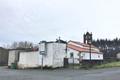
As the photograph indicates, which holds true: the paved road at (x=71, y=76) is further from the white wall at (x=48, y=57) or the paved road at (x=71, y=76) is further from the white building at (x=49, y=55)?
the white wall at (x=48, y=57)

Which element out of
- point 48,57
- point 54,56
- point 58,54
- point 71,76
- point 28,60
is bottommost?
point 71,76

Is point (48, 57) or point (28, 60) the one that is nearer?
point (48, 57)

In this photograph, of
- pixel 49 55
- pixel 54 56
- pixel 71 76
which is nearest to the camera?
pixel 71 76

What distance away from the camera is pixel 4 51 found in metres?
68.9

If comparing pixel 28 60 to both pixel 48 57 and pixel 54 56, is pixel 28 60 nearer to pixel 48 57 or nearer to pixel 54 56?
pixel 48 57

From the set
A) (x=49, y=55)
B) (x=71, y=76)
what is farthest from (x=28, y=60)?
(x=71, y=76)

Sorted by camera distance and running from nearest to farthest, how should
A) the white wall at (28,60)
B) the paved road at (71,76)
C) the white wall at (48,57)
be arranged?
the paved road at (71,76) → the white wall at (48,57) → the white wall at (28,60)

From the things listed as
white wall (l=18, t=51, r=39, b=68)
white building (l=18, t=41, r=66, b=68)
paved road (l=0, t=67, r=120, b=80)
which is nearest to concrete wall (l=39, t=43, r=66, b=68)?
white building (l=18, t=41, r=66, b=68)

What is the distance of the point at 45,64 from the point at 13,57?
40.8ft

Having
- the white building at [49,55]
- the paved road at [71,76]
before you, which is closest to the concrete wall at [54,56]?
the white building at [49,55]

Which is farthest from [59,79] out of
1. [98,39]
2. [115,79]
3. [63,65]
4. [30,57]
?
[98,39]

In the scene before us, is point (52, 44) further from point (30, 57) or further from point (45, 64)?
point (30, 57)

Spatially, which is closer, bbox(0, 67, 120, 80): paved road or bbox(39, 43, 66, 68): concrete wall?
bbox(0, 67, 120, 80): paved road

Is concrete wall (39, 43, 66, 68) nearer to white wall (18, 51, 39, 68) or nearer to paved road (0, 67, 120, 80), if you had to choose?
white wall (18, 51, 39, 68)
